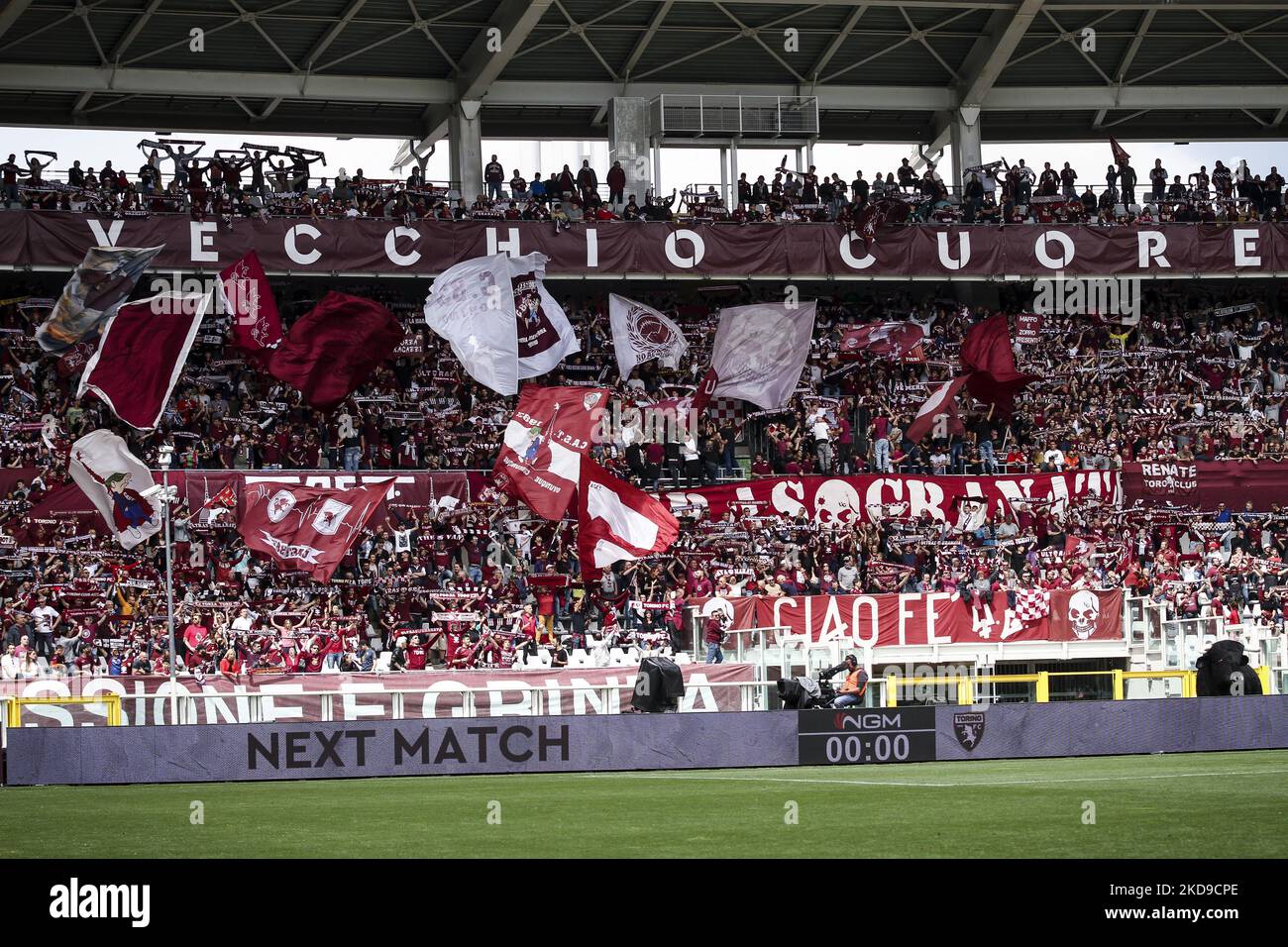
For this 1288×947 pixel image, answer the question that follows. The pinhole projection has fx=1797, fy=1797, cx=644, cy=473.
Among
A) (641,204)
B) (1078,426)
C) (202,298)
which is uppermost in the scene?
(641,204)

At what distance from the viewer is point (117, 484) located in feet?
102

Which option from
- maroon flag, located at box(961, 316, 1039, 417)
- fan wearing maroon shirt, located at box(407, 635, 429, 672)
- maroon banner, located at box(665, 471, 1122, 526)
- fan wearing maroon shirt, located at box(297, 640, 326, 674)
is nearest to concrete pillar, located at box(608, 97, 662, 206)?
maroon flag, located at box(961, 316, 1039, 417)

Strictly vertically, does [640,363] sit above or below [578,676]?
above

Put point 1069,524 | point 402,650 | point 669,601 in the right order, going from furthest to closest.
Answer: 1. point 1069,524
2. point 669,601
3. point 402,650

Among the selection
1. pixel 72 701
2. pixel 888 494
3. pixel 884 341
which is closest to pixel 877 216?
pixel 884 341

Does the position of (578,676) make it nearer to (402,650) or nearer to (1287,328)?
→ (402,650)

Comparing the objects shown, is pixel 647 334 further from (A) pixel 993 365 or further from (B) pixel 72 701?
(B) pixel 72 701

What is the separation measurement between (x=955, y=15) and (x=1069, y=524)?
517 inches

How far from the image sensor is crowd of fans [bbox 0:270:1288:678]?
102 ft

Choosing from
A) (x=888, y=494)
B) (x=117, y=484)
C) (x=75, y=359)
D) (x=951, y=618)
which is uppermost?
(x=75, y=359)

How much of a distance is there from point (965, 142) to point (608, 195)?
9148 mm

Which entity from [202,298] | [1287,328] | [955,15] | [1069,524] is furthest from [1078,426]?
[202,298]

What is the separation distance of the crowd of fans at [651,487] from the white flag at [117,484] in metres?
0.76

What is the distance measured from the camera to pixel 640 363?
131 feet
